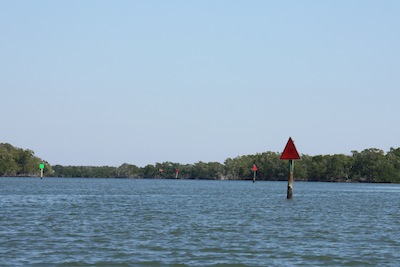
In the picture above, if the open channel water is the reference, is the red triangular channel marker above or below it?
above

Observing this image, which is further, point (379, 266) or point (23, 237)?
point (23, 237)

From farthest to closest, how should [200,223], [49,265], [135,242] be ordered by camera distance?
[200,223]
[135,242]
[49,265]

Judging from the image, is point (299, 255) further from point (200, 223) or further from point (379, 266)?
point (200, 223)

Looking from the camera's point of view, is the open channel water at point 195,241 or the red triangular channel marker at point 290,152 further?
the red triangular channel marker at point 290,152

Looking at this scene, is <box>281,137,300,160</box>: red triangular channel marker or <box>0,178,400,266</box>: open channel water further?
<box>281,137,300,160</box>: red triangular channel marker

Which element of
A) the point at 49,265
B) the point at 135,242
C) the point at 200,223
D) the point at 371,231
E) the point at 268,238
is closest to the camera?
the point at 49,265

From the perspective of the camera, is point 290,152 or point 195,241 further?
point 290,152

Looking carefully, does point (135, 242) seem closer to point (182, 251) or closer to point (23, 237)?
A: point (182, 251)

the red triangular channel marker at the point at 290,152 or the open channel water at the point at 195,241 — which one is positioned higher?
the red triangular channel marker at the point at 290,152

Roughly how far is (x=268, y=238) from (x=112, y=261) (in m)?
8.83

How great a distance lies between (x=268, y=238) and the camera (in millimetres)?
27547

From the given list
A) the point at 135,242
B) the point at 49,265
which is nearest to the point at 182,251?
the point at 135,242

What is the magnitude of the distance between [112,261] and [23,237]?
749 centimetres

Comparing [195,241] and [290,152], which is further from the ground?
[290,152]
